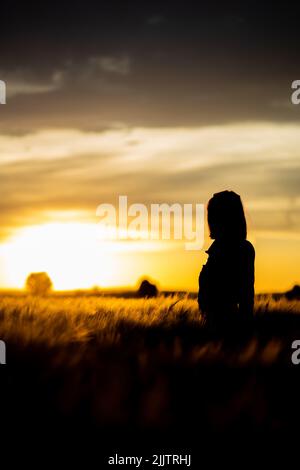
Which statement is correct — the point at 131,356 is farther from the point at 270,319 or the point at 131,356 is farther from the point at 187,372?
the point at 270,319

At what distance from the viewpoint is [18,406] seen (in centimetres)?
313

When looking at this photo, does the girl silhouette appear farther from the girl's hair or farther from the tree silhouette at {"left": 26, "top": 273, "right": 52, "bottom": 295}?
the tree silhouette at {"left": 26, "top": 273, "right": 52, "bottom": 295}

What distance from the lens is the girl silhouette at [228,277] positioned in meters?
5.99

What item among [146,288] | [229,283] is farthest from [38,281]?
[229,283]

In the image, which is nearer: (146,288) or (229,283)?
(229,283)

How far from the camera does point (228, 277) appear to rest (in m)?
6.04

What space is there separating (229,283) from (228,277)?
60 mm

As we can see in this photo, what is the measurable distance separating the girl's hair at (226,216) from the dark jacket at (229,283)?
0.40 feet

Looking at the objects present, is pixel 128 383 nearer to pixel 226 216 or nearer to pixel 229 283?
pixel 229 283

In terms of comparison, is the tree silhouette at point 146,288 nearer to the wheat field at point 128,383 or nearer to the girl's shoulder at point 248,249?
the girl's shoulder at point 248,249

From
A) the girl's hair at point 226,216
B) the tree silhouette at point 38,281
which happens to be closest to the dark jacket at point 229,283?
the girl's hair at point 226,216

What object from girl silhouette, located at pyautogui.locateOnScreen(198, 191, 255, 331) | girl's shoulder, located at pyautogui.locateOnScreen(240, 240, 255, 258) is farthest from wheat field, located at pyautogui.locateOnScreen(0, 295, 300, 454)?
girl's shoulder, located at pyautogui.locateOnScreen(240, 240, 255, 258)

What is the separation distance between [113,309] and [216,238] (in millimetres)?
1290
